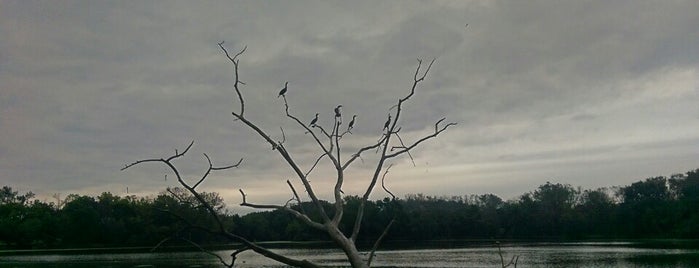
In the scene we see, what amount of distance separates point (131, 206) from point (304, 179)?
275 feet

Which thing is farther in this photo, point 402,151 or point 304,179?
point 402,151

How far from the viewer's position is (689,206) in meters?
70.8

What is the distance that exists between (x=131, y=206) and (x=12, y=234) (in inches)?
566

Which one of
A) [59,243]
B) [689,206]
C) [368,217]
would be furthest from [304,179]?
[59,243]

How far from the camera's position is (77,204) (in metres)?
79.7

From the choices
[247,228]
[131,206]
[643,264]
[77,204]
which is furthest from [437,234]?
[643,264]

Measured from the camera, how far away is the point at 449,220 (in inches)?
3401

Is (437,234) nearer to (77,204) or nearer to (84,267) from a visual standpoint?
(77,204)

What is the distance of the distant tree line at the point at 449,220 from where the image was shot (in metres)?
73.1

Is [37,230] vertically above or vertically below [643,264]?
above

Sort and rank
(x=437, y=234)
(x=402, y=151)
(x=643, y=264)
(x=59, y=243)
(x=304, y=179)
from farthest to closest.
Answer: (x=437, y=234) → (x=59, y=243) → (x=643, y=264) → (x=402, y=151) → (x=304, y=179)

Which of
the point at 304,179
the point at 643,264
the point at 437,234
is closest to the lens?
the point at 304,179

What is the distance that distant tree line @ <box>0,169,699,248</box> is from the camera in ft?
240

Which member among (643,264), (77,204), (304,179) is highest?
(77,204)
